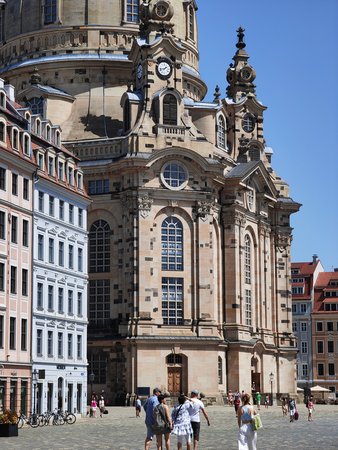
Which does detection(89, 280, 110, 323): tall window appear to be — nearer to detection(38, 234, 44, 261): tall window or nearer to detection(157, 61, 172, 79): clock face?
detection(157, 61, 172, 79): clock face

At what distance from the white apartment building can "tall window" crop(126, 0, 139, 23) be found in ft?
139

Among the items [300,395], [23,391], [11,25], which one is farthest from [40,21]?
[23,391]

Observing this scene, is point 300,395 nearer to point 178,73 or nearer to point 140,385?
point 140,385

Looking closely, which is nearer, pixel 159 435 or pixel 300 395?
pixel 159 435

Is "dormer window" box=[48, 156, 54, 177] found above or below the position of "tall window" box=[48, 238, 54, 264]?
above

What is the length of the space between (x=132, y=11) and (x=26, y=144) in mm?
55052

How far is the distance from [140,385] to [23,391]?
34.0m

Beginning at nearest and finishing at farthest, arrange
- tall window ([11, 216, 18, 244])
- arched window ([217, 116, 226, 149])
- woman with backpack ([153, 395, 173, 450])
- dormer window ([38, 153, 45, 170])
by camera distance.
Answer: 1. woman with backpack ([153, 395, 173, 450])
2. tall window ([11, 216, 18, 244])
3. dormer window ([38, 153, 45, 170])
4. arched window ([217, 116, 226, 149])

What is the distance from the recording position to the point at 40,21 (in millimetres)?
124938

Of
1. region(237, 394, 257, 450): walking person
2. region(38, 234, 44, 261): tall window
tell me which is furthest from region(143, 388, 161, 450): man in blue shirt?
region(38, 234, 44, 261): tall window

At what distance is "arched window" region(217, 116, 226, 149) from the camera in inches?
4977

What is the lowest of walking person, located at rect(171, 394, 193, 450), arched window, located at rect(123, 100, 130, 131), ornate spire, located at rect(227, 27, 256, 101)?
walking person, located at rect(171, 394, 193, 450)

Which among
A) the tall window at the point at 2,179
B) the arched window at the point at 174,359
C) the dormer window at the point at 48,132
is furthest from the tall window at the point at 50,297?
the arched window at the point at 174,359

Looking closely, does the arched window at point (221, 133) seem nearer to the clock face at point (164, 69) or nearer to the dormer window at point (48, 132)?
the clock face at point (164, 69)
